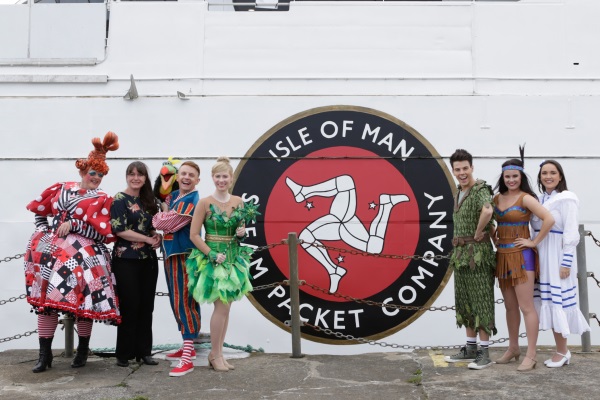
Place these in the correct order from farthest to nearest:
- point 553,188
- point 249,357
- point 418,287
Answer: point 418,287, point 249,357, point 553,188

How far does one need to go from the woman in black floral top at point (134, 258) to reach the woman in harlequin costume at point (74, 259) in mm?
86

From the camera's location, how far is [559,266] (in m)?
4.34

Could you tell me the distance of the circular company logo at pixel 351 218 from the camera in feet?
19.3

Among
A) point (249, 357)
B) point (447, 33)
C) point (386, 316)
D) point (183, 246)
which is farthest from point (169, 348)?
point (447, 33)

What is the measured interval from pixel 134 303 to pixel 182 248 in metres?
0.51

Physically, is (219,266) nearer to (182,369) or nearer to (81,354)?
(182,369)

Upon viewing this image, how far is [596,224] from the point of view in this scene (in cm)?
592

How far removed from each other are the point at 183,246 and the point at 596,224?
359cm

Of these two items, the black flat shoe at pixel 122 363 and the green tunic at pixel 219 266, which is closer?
the green tunic at pixel 219 266

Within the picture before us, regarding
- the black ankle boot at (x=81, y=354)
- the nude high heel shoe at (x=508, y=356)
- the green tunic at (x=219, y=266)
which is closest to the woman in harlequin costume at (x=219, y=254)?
the green tunic at (x=219, y=266)

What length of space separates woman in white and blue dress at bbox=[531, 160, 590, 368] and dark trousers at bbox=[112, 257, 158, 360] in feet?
8.72

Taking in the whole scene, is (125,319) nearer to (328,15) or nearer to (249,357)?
(249,357)

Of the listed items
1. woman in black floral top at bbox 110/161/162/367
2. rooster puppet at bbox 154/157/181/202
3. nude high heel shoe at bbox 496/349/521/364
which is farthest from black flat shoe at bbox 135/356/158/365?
nude high heel shoe at bbox 496/349/521/364

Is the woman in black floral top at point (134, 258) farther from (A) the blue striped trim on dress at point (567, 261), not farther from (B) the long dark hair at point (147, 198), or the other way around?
(A) the blue striped trim on dress at point (567, 261)
